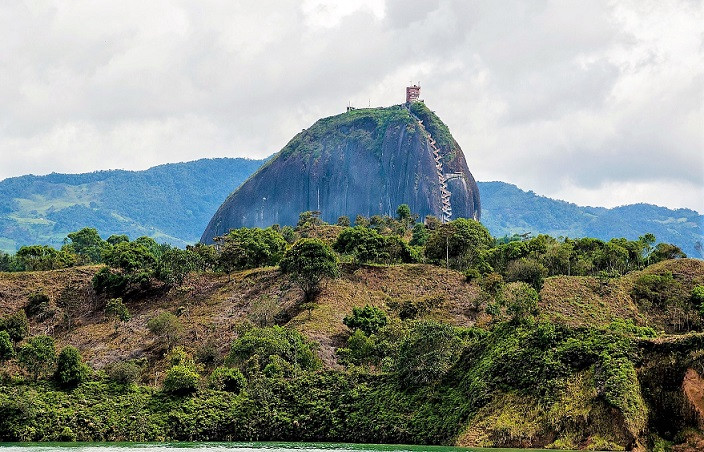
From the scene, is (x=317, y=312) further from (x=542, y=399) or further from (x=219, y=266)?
(x=542, y=399)

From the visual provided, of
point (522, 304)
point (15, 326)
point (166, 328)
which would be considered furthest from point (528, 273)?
point (15, 326)

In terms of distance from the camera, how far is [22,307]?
4508 inches

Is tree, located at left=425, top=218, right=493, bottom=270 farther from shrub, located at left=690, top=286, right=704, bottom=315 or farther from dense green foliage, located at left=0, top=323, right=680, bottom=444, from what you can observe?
dense green foliage, located at left=0, top=323, right=680, bottom=444

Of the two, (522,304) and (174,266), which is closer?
(522,304)

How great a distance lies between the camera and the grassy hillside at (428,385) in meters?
68.1

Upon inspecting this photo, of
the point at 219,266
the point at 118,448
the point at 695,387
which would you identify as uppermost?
the point at 219,266

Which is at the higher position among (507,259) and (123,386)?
(507,259)

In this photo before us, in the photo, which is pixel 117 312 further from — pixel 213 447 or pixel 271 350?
pixel 213 447

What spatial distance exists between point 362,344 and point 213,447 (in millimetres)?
25214

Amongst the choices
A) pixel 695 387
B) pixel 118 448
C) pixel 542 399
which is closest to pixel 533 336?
pixel 542 399

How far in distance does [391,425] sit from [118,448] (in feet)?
69.2

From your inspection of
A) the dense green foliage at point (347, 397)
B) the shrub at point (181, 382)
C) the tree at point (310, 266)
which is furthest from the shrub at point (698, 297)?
the shrub at point (181, 382)

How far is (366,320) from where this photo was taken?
99.9 m

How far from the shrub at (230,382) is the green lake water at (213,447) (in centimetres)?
858
